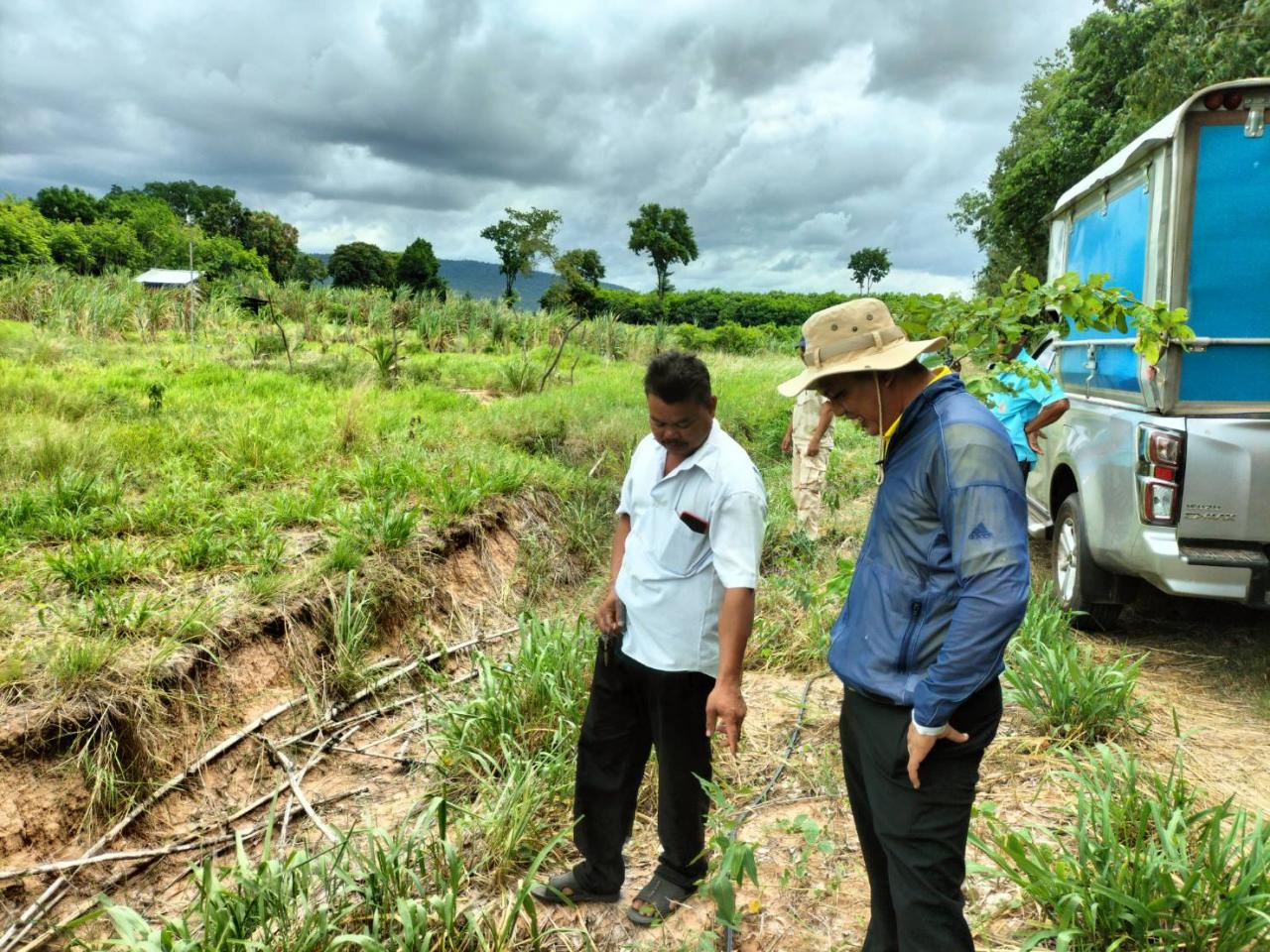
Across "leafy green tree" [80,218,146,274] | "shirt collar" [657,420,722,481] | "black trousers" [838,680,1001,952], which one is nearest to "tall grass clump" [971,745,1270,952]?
"black trousers" [838,680,1001,952]

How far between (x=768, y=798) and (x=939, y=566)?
2.03 m

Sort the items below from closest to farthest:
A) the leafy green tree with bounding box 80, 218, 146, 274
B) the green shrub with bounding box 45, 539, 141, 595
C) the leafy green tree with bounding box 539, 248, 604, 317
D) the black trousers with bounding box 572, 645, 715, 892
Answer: the black trousers with bounding box 572, 645, 715, 892, the green shrub with bounding box 45, 539, 141, 595, the leafy green tree with bounding box 539, 248, 604, 317, the leafy green tree with bounding box 80, 218, 146, 274

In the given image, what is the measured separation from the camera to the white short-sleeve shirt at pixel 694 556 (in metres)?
2.26

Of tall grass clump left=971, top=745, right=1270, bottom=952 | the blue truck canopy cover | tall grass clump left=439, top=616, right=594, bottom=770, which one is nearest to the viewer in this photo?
tall grass clump left=971, top=745, right=1270, bottom=952

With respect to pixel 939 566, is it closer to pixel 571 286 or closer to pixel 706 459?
pixel 706 459

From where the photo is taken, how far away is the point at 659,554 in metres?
2.40

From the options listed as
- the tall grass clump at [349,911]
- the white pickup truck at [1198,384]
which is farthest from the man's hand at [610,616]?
the white pickup truck at [1198,384]

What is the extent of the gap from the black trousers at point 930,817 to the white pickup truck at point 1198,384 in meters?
2.78

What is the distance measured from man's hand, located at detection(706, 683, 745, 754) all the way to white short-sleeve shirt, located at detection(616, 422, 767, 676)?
0.44 feet

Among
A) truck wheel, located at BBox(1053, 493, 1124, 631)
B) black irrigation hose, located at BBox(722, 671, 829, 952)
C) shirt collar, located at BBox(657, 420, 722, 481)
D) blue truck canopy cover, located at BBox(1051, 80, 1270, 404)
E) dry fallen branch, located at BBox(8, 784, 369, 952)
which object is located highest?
blue truck canopy cover, located at BBox(1051, 80, 1270, 404)

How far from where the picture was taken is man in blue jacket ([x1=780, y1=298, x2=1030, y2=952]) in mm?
1547

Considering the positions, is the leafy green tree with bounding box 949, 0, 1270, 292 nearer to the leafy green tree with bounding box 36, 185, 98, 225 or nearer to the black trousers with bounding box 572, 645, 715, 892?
the black trousers with bounding box 572, 645, 715, 892

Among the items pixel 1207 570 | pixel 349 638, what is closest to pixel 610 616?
pixel 349 638

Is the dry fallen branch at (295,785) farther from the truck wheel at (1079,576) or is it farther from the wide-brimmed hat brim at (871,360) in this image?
the truck wheel at (1079,576)
